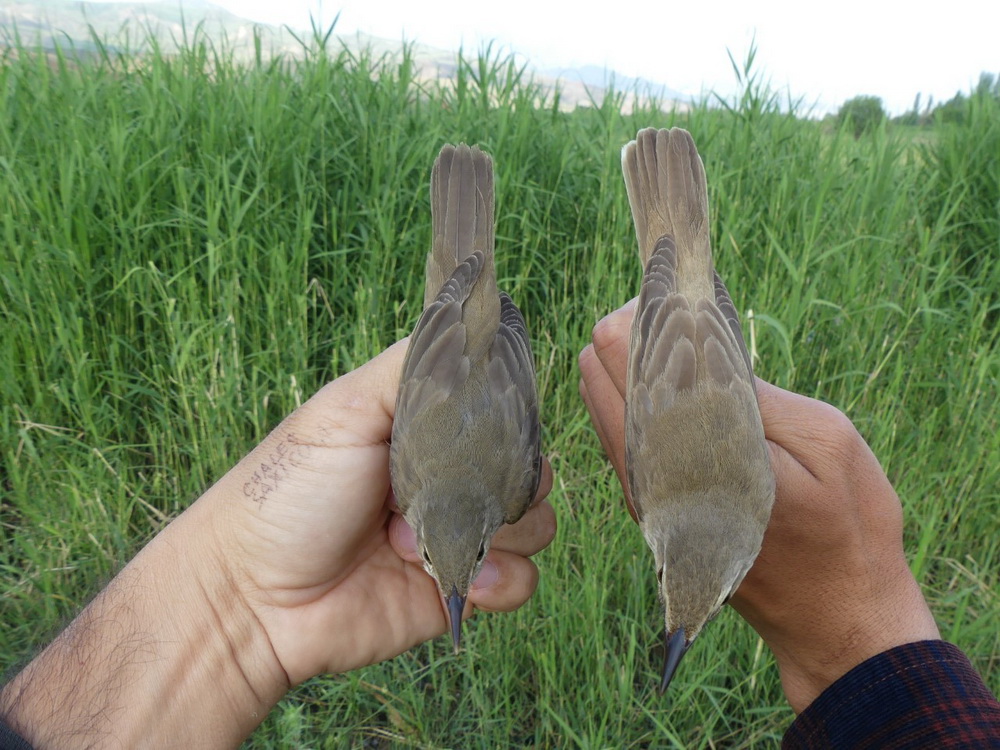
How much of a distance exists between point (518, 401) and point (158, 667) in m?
1.47

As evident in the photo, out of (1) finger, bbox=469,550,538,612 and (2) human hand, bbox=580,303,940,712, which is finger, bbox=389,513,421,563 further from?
(2) human hand, bbox=580,303,940,712

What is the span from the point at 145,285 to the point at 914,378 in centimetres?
424

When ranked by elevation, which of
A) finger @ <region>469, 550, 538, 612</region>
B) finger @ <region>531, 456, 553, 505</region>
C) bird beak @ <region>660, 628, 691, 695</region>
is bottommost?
finger @ <region>469, 550, 538, 612</region>

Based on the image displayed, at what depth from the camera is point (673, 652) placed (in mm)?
2176

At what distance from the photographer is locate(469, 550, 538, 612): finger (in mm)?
2801

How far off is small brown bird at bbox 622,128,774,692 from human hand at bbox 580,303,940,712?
12 cm

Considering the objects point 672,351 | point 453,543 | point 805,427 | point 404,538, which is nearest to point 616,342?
point 672,351

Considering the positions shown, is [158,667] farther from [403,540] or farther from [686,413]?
[686,413]

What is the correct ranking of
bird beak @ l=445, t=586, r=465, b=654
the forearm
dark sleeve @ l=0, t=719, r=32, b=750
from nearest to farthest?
dark sleeve @ l=0, t=719, r=32, b=750, the forearm, bird beak @ l=445, t=586, r=465, b=654

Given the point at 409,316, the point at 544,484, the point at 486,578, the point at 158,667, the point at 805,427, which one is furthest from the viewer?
the point at 409,316

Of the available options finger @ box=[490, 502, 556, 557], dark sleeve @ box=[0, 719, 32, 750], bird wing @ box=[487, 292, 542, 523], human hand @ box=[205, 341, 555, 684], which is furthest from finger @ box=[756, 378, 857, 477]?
dark sleeve @ box=[0, 719, 32, 750]

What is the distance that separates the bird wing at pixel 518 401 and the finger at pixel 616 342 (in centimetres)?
29

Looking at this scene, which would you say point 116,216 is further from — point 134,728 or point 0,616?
point 134,728

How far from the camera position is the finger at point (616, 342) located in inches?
115
